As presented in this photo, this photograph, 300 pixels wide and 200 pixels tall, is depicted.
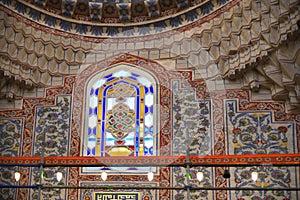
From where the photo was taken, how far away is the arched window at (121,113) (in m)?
9.85

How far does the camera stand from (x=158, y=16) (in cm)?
1053

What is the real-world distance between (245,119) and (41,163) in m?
4.08

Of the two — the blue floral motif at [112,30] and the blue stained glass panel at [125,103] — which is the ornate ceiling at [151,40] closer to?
the blue floral motif at [112,30]

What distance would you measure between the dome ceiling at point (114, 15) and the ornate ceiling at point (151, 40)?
0.02 metres

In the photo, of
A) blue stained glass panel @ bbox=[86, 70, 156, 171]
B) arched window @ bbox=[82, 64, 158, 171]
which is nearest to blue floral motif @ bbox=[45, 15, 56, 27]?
arched window @ bbox=[82, 64, 158, 171]

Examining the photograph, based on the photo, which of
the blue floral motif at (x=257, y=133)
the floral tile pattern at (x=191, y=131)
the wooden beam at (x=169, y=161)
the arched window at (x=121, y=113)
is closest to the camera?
the wooden beam at (x=169, y=161)

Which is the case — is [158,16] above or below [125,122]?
above

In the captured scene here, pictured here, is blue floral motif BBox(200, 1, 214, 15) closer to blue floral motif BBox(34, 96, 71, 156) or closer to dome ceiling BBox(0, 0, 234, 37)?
dome ceiling BBox(0, 0, 234, 37)

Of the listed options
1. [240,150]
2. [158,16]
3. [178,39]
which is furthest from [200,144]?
[158,16]

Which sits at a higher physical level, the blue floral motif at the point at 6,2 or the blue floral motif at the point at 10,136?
the blue floral motif at the point at 6,2

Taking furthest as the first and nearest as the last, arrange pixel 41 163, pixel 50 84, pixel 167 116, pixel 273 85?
pixel 50 84, pixel 167 116, pixel 273 85, pixel 41 163

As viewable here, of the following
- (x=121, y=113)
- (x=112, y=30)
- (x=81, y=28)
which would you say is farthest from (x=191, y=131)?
(x=81, y=28)

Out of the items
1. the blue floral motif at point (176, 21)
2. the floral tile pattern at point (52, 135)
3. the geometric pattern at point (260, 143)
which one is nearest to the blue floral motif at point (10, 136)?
the floral tile pattern at point (52, 135)

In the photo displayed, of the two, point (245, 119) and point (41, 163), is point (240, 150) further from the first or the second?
point (41, 163)
